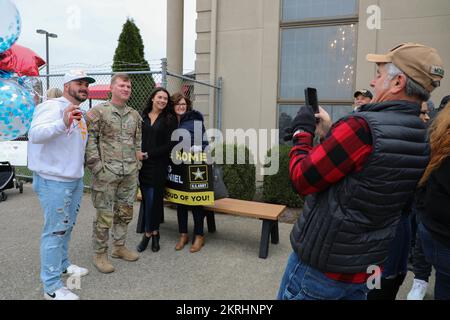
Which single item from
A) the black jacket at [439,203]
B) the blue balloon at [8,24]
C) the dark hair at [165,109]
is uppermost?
the blue balloon at [8,24]

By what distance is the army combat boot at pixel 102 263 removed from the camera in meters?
3.76

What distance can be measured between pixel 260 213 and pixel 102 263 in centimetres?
190

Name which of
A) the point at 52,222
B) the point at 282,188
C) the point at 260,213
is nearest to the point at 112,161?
the point at 52,222

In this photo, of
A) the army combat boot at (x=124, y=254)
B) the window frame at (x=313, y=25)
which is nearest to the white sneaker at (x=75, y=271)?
the army combat boot at (x=124, y=254)

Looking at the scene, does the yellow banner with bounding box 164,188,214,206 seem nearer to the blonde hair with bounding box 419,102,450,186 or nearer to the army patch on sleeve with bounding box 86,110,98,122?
the army patch on sleeve with bounding box 86,110,98,122

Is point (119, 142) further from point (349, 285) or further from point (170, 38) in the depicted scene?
point (170, 38)

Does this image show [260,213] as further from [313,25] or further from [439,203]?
[313,25]

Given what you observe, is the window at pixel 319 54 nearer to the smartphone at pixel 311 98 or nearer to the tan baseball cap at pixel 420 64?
the smartphone at pixel 311 98

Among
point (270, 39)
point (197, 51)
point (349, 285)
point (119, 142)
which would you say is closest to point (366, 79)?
point (270, 39)

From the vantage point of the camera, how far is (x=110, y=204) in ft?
12.4

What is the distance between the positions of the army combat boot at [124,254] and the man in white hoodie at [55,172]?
956 mm

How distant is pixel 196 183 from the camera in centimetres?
444

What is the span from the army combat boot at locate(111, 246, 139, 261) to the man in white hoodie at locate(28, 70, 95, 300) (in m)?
0.96

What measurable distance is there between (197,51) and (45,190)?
5.64m
